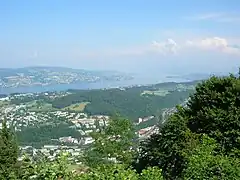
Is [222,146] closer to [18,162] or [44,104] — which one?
[18,162]

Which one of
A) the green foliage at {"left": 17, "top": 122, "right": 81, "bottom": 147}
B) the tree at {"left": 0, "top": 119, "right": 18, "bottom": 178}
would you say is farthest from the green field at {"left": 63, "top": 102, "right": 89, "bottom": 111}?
the tree at {"left": 0, "top": 119, "right": 18, "bottom": 178}

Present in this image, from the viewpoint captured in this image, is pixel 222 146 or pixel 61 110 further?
pixel 61 110

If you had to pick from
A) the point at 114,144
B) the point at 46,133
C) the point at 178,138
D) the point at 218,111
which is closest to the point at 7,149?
the point at 114,144

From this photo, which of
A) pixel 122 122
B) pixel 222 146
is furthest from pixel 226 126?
pixel 122 122

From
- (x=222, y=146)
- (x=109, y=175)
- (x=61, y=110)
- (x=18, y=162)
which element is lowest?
(x=61, y=110)


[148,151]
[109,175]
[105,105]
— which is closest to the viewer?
[109,175]

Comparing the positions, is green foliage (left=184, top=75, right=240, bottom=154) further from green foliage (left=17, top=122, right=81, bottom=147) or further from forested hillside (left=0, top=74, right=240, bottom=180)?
green foliage (left=17, top=122, right=81, bottom=147)
